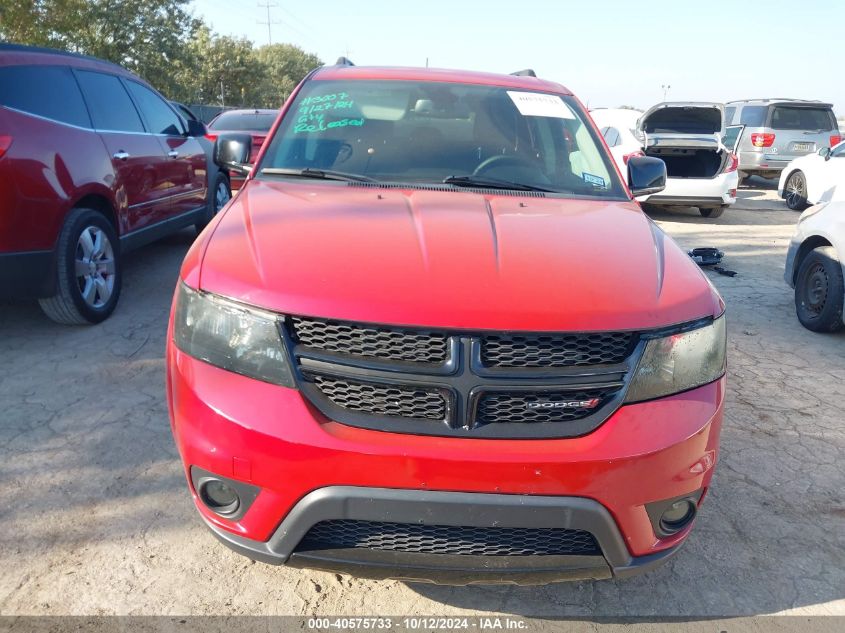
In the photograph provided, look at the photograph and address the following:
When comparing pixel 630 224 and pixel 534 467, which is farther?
pixel 630 224

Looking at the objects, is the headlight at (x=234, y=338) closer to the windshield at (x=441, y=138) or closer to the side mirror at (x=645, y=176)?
the windshield at (x=441, y=138)

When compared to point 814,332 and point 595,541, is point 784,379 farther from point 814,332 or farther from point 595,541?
point 595,541

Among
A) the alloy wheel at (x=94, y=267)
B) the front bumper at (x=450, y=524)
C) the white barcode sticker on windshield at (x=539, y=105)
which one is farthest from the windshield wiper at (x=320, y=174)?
the alloy wheel at (x=94, y=267)

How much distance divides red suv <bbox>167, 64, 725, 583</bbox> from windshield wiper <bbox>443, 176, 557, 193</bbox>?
32.7 inches

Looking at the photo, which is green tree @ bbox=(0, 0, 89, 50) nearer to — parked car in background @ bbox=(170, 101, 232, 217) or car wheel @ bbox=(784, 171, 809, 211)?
parked car in background @ bbox=(170, 101, 232, 217)

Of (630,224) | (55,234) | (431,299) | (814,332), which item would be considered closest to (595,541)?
(431,299)

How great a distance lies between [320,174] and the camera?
9.24ft

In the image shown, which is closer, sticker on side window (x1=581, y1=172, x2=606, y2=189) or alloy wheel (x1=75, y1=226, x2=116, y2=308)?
sticker on side window (x1=581, y1=172, x2=606, y2=189)

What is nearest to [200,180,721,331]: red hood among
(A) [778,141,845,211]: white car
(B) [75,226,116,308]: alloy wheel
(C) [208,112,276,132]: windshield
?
(B) [75,226,116,308]: alloy wheel

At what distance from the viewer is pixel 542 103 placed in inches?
129

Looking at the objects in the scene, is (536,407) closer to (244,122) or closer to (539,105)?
(539,105)

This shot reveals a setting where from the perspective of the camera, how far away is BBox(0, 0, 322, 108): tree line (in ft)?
64.7

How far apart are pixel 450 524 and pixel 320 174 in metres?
1.67

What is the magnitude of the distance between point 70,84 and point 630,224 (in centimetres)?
384
